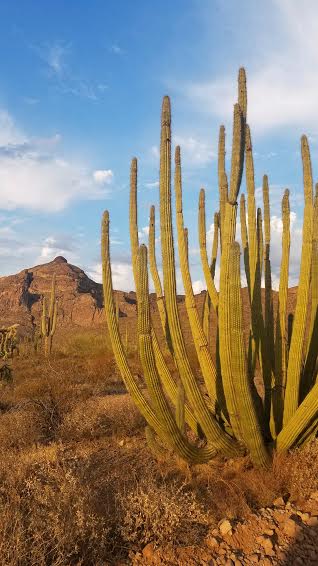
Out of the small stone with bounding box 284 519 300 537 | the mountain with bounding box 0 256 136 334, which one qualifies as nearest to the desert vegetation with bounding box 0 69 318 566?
the small stone with bounding box 284 519 300 537

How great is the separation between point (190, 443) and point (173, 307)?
143cm

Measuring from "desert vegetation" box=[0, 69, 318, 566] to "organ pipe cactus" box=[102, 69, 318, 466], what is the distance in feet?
0.05

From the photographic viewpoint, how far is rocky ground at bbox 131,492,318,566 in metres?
3.27

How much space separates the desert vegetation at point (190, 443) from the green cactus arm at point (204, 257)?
0.02 meters

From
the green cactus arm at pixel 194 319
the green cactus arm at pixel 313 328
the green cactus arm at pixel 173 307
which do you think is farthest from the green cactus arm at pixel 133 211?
the green cactus arm at pixel 313 328

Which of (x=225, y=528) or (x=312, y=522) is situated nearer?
(x=225, y=528)

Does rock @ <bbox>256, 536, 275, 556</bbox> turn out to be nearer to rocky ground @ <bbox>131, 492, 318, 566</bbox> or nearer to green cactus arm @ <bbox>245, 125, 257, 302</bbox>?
rocky ground @ <bbox>131, 492, 318, 566</bbox>

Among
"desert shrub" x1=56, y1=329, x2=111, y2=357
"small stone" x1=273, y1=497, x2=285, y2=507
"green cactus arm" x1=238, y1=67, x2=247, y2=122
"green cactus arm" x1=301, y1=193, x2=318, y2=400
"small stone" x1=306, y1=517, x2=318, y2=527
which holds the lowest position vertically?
"small stone" x1=306, y1=517, x2=318, y2=527

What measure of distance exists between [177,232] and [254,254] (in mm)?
968

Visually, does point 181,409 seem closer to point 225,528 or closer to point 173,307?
point 173,307

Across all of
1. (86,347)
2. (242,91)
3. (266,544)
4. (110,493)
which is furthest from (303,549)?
(86,347)

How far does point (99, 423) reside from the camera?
22.2 feet

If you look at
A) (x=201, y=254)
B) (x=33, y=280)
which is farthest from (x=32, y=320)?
(x=201, y=254)

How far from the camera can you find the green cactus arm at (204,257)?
232 inches
